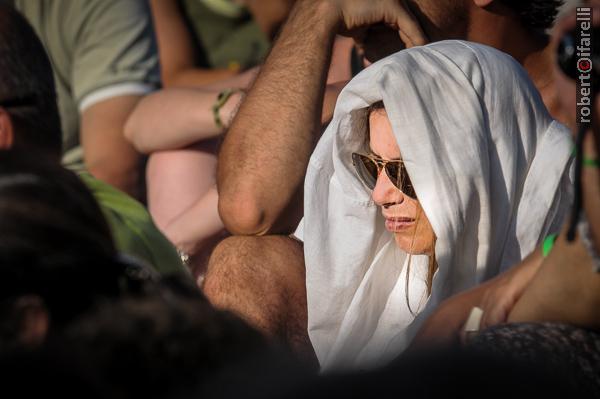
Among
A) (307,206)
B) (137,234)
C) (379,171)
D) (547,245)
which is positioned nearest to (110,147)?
(307,206)

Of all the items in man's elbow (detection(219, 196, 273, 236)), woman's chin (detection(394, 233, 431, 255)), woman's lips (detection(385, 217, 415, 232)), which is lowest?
man's elbow (detection(219, 196, 273, 236))

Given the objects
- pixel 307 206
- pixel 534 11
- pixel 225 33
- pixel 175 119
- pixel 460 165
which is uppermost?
pixel 534 11

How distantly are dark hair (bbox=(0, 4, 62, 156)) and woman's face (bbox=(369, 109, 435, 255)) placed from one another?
0.93m

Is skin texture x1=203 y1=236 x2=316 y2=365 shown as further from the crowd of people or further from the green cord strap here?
the green cord strap

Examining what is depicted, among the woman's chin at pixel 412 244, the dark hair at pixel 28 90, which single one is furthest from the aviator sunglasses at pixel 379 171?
the dark hair at pixel 28 90

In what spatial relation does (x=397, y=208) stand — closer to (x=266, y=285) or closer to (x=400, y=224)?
(x=400, y=224)

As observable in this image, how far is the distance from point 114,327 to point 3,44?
1939 mm

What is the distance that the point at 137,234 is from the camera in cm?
300

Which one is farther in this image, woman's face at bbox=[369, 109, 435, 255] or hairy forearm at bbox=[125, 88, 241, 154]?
hairy forearm at bbox=[125, 88, 241, 154]

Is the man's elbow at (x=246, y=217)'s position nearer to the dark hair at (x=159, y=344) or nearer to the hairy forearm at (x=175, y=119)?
the hairy forearm at (x=175, y=119)

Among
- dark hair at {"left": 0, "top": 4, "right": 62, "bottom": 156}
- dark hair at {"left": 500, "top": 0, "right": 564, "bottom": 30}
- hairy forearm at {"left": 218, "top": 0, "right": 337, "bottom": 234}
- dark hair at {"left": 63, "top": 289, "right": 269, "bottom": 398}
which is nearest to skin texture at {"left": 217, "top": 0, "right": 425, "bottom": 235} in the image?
hairy forearm at {"left": 218, "top": 0, "right": 337, "bottom": 234}

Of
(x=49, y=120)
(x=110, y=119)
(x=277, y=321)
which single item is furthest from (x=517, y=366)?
(x=110, y=119)

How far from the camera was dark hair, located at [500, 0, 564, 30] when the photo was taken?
4.01 m

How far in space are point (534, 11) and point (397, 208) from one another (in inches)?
43.4
